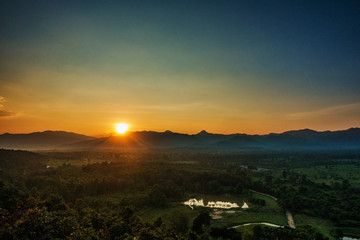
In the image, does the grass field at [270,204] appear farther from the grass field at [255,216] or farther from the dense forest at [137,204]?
the dense forest at [137,204]

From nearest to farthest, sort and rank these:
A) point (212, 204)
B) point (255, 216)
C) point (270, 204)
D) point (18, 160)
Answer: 1. point (255, 216)
2. point (270, 204)
3. point (212, 204)
4. point (18, 160)

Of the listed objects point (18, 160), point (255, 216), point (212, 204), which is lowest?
point (212, 204)

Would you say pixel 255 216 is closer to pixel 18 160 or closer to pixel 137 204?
pixel 137 204

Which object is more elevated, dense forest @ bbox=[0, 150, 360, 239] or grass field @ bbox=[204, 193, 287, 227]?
dense forest @ bbox=[0, 150, 360, 239]

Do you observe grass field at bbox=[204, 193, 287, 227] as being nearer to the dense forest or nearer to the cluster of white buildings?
the dense forest

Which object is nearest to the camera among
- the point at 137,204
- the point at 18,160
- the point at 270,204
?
the point at 137,204

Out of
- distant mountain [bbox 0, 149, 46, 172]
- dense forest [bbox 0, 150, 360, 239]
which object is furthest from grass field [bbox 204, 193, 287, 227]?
distant mountain [bbox 0, 149, 46, 172]

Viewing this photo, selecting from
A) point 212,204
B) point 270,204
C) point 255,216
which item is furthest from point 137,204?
point 270,204

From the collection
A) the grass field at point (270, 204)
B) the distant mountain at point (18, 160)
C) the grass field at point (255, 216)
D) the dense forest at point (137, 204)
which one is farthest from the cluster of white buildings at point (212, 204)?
the distant mountain at point (18, 160)

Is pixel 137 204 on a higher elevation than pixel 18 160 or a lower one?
lower

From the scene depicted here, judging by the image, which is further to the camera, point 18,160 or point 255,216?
point 18,160

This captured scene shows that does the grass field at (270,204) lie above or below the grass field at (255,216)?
below

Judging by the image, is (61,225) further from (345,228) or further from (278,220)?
(345,228)
